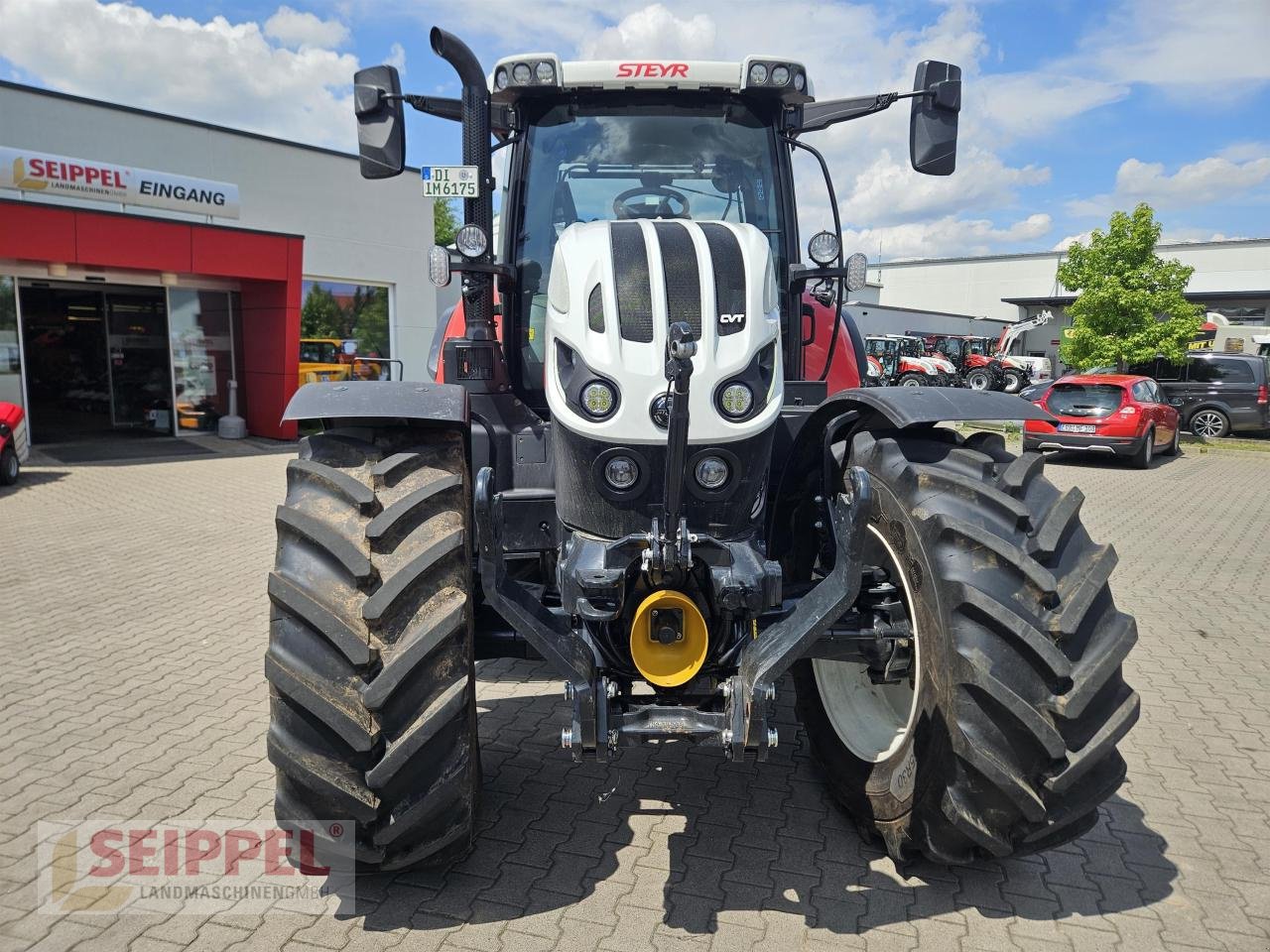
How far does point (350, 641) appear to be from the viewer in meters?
2.53

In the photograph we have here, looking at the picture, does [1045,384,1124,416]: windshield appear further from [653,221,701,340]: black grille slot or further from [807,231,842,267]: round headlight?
[653,221,701,340]: black grille slot

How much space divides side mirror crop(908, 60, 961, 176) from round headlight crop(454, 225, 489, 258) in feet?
5.78

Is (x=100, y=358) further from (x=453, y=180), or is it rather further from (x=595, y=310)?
(x=595, y=310)

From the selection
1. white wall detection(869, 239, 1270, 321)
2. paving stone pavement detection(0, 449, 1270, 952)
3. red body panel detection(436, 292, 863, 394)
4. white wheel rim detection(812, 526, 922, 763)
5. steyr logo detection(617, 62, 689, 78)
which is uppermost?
white wall detection(869, 239, 1270, 321)

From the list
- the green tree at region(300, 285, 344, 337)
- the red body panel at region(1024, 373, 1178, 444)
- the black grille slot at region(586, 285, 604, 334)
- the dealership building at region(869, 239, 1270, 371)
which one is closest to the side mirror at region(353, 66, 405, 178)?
the black grille slot at region(586, 285, 604, 334)

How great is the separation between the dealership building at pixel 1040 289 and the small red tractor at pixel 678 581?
35.8m

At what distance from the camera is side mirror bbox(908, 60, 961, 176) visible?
358 cm

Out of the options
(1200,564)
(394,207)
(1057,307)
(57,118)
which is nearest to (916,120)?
(1200,564)

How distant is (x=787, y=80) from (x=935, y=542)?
7.10 feet

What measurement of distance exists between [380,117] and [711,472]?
1897 mm

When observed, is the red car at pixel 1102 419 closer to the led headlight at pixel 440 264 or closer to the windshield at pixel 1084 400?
the windshield at pixel 1084 400

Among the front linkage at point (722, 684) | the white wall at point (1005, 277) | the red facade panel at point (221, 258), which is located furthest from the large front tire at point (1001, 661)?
the white wall at point (1005, 277)

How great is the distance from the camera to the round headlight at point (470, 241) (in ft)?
11.7

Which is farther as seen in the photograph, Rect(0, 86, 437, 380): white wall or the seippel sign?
Rect(0, 86, 437, 380): white wall
